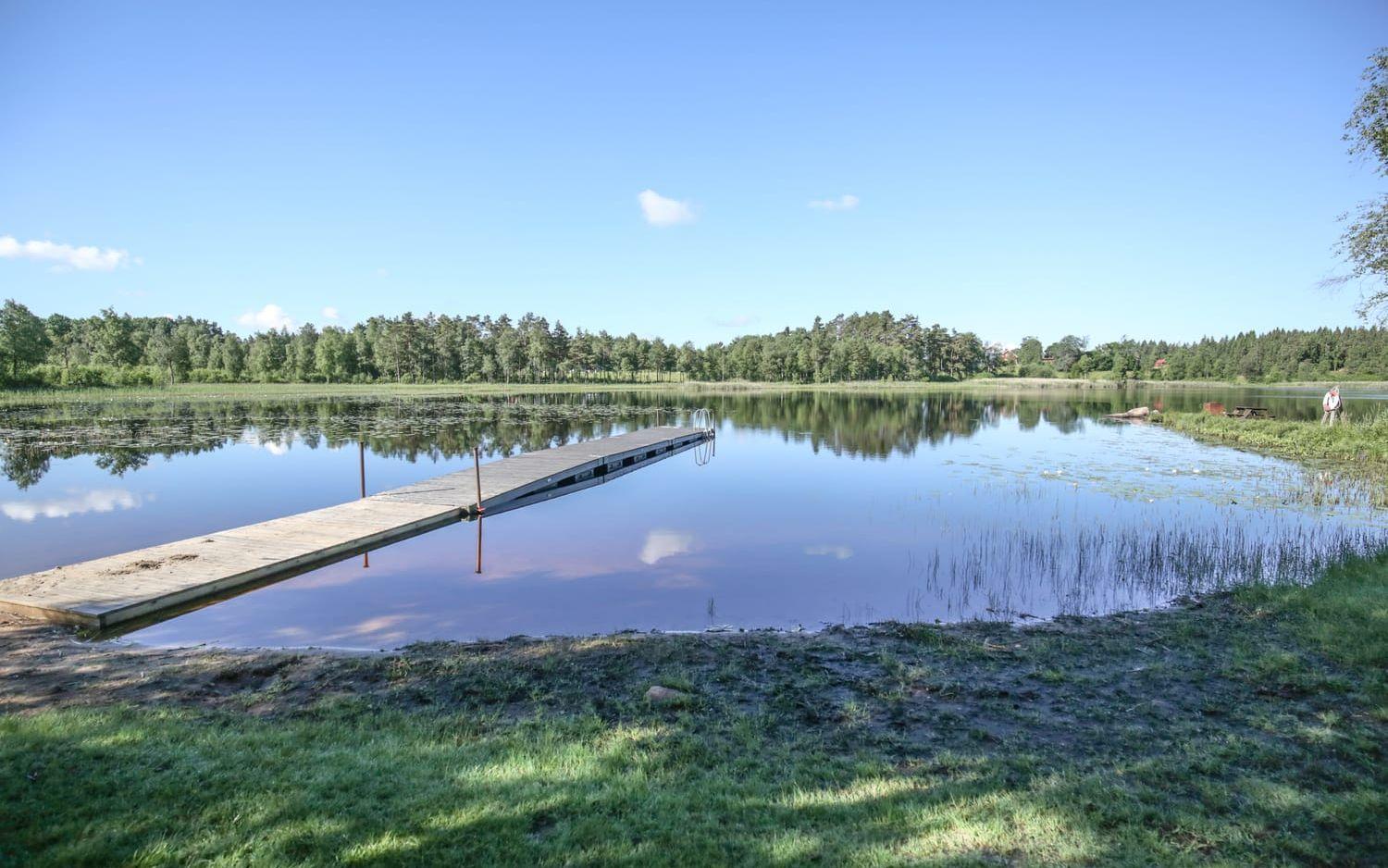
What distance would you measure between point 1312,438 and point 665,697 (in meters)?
30.5

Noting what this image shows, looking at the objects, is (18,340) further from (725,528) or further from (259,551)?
(725,528)

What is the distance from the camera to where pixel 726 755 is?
14.3ft

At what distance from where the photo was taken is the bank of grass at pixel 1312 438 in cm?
2270

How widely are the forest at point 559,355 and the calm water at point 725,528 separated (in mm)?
45892

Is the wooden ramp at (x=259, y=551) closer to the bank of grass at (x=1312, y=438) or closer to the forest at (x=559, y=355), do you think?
the bank of grass at (x=1312, y=438)

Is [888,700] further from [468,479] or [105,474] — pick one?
[105,474]

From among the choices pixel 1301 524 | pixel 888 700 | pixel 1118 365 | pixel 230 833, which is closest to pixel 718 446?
pixel 1301 524

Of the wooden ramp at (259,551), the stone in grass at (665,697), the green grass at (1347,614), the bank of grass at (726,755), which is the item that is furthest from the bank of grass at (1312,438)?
the stone in grass at (665,697)

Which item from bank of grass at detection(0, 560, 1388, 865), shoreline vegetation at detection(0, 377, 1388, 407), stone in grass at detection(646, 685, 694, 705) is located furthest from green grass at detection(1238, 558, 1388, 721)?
shoreline vegetation at detection(0, 377, 1388, 407)

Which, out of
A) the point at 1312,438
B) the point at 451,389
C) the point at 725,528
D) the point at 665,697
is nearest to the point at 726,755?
the point at 665,697

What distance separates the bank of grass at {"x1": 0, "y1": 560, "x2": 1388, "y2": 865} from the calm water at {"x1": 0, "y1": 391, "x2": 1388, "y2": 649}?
6.56 feet

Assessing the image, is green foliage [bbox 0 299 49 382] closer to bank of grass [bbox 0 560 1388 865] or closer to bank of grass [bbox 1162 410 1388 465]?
bank of grass [bbox 0 560 1388 865]

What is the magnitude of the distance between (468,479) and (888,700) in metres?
13.5

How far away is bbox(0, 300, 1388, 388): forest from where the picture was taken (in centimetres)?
6850
